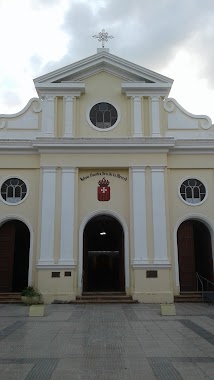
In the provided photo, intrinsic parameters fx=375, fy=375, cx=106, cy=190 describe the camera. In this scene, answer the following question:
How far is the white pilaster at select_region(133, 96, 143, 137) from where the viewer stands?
17.3 m

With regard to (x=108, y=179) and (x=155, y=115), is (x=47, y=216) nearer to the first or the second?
(x=108, y=179)

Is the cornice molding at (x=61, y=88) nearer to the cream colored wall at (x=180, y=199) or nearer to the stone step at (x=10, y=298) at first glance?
the cream colored wall at (x=180, y=199)

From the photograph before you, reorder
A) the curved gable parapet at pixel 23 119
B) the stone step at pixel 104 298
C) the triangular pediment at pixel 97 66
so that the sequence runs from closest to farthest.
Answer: the stone step at pixel 104 298
the triangular pediment at pixel 97 66
the curved gable parapet at pixel 23 119

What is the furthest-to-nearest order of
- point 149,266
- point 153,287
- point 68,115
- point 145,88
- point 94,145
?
point 145,88 < point 68,115 < point 94,145 < point 149,266 < point 153,287

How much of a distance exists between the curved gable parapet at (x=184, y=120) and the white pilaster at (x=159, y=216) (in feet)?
8.60

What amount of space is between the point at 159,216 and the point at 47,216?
4.87 m

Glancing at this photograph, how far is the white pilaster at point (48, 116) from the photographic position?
1725 cm

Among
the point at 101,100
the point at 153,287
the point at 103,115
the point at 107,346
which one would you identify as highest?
the point at 101,100

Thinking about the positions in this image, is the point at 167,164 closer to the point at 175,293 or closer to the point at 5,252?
the point at 175,293

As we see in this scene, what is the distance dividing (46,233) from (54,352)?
29.6 ft

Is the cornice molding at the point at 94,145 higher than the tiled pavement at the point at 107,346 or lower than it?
higher

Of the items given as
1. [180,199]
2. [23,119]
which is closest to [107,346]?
[180,199]

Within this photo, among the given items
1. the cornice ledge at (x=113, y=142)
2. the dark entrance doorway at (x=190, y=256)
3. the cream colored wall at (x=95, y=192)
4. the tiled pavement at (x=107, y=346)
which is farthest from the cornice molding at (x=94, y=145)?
the tiled pavement at (x=107, y=346)

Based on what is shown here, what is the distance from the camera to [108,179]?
17156mm
